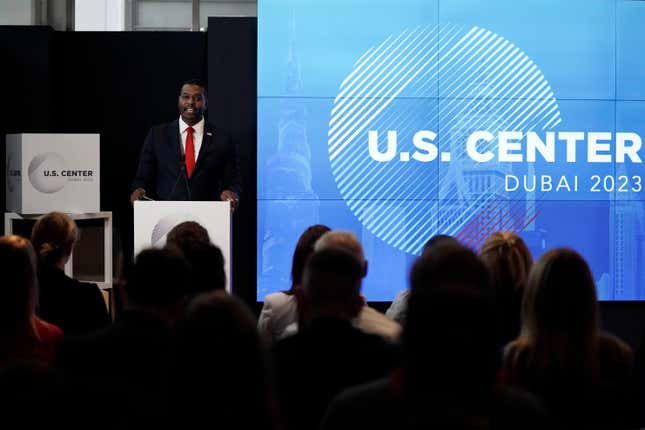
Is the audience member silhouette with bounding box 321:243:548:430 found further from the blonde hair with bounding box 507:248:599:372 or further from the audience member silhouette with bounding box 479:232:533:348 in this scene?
the audience member silhouette with bounding box 479:232:533:348

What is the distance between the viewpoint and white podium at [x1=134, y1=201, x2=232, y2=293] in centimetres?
644

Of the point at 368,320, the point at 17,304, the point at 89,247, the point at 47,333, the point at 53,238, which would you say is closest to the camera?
the point at 17,304

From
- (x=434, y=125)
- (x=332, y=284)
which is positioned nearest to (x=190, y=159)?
(x=434, y=125)

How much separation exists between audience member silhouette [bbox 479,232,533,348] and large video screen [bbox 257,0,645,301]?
13.4ft

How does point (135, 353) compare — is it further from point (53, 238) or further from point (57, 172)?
point (57, 172)

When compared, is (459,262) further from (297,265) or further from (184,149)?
(184,149)

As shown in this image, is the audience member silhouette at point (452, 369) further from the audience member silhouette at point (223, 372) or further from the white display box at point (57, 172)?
the white display box at point (57, 172)

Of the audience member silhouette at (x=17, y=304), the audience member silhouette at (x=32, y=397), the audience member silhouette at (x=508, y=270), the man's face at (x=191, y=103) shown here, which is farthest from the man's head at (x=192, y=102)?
the audience member silhouette at (x=32, y=397)

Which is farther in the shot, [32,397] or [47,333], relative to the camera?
[47,333]

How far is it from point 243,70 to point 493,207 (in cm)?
223

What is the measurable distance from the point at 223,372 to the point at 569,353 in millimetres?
1082

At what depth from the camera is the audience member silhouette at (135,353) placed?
2178 millimetres

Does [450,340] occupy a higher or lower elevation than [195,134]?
lower

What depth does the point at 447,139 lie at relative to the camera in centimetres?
793
